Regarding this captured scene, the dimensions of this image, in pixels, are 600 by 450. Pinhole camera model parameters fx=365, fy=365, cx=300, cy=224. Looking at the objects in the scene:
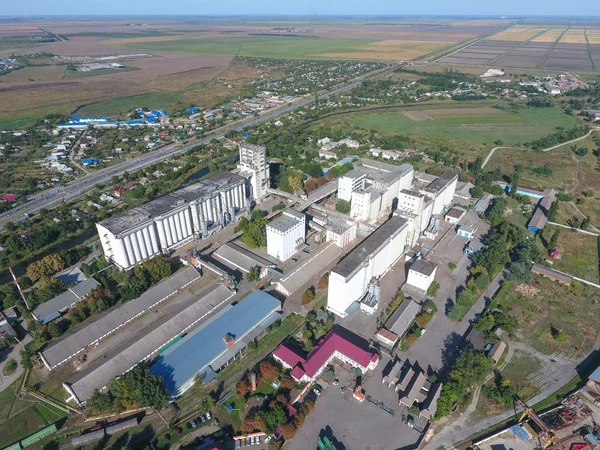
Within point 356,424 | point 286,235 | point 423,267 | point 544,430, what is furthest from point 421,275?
point 356,424

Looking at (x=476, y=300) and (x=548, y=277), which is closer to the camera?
(x=476, y=300)

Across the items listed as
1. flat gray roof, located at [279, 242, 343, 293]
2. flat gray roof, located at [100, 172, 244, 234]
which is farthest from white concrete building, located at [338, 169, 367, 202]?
flat gray roof, located at [100, 172, 244, 234]

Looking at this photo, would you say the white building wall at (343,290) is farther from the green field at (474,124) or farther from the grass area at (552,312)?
the green field at (474,124)

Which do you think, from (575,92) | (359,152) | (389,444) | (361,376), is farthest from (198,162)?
(575,92)

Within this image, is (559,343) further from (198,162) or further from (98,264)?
(198,162)

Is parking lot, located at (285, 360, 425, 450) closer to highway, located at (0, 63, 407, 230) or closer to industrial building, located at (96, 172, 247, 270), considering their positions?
industrial building, located at (96, 172, 247, 270)

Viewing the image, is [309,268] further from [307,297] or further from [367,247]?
[367,247]
